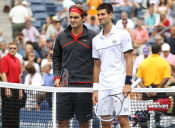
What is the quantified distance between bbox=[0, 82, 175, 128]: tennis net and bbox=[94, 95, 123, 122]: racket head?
70cm

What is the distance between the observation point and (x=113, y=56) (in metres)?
7.19

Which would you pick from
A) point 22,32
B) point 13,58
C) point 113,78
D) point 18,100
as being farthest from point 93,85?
point 22,32

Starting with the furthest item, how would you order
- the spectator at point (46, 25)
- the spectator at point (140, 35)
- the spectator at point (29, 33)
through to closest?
the spectator at point (46, 25) → the spectator at point (29, 33) → the spectator at point (140, 35)

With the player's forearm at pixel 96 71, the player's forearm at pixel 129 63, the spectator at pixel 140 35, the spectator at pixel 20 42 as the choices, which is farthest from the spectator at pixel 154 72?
the spectator at pixel 20 42

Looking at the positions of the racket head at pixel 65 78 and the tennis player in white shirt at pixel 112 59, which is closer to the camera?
the tennis player in white shirt at pixel 112 59

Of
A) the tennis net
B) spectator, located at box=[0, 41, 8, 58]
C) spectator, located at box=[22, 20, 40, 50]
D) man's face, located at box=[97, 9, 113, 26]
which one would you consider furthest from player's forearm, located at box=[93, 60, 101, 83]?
spectator, located at box=[22, 20, 40, 50]

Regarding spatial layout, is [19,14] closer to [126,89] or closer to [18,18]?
[18,18]

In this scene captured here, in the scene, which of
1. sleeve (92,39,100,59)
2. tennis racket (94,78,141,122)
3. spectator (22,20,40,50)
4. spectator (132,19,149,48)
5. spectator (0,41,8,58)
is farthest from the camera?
spectator (22,20,40,50)

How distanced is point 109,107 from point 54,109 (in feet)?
3.19

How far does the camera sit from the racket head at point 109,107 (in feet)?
23.5

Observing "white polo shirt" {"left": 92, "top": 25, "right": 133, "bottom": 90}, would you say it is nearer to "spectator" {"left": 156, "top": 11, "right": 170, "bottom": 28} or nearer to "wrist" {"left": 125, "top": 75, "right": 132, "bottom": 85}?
"wrist" {"left": 125, "top": 75, "right": 132, "bottom": 85}

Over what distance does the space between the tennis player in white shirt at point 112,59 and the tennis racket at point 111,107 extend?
5 cm

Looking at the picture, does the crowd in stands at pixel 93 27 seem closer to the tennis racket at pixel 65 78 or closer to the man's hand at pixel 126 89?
the tennis racket at pixel 65 78

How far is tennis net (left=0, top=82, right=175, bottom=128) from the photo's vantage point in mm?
8094
